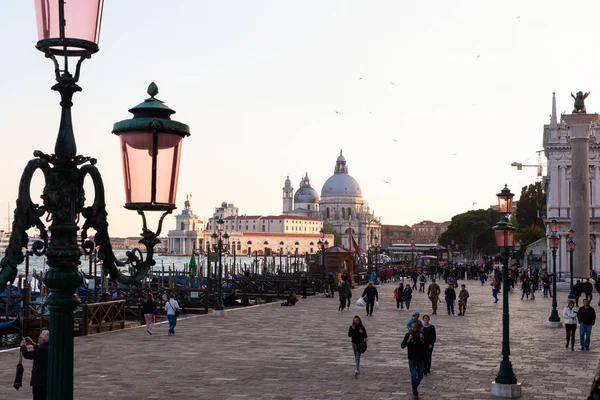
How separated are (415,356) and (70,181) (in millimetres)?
8034

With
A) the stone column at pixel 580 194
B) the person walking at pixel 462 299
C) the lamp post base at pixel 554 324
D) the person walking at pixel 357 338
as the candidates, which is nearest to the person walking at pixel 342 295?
the person walking at pixel 462 299

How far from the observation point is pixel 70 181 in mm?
4535

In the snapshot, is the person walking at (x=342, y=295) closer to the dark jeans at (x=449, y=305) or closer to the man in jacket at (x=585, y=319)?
the dark jeans at (x=449, y=305)

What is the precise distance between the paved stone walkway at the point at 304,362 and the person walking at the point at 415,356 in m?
0.27

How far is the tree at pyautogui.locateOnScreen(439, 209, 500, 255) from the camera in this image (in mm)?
109562

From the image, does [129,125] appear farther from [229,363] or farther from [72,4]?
[229,363]

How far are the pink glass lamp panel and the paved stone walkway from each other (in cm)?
811

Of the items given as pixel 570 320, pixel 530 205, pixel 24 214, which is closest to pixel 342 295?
pixel 570 320

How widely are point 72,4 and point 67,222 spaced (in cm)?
122

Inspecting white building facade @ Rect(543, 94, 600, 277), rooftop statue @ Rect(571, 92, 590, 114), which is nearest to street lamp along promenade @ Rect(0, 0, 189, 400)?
rooftop statue @ Rect(571, 92, 590, 114)

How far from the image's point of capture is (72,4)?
14.2 ft

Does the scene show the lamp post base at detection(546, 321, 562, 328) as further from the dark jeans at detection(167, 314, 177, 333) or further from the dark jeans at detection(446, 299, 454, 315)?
the dark jeans at detection(167, 314, 177, 333)

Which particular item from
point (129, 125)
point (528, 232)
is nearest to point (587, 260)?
point (129, 125)

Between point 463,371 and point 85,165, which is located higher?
point 85,165
